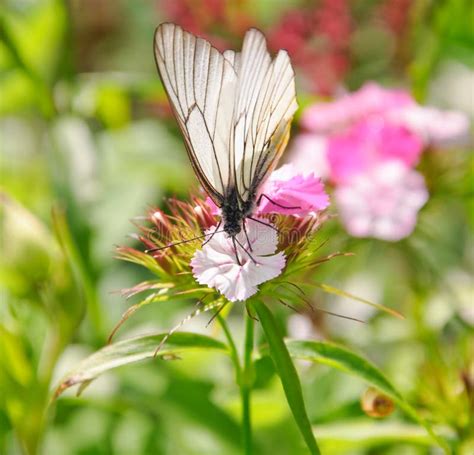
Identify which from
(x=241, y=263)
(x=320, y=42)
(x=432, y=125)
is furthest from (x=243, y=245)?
(x=320, y=42)

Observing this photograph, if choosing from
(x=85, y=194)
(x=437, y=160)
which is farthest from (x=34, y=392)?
(x=437, y=160)

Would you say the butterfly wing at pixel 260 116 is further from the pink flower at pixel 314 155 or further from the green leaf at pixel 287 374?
the pink flower at pixel 314 155

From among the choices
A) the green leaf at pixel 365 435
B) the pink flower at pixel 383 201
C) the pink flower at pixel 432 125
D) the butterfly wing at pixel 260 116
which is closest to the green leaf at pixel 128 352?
the butterfly wing at pixel 260 116

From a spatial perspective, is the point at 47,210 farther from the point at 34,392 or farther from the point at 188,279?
the point at 188,279

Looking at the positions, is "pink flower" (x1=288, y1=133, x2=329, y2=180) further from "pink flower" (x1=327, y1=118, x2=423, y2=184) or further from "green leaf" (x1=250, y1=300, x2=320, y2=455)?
"green leaf" (x1=250, y1=300, x2=320, y2=455)

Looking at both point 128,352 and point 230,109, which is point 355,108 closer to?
point 230,109

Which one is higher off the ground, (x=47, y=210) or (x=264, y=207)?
(x=264, y=207)

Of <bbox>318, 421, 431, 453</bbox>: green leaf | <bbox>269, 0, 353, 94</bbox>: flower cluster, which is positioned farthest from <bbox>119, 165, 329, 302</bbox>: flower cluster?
<bbox>269, 0, 353, 94</bbox>: flower cluster
